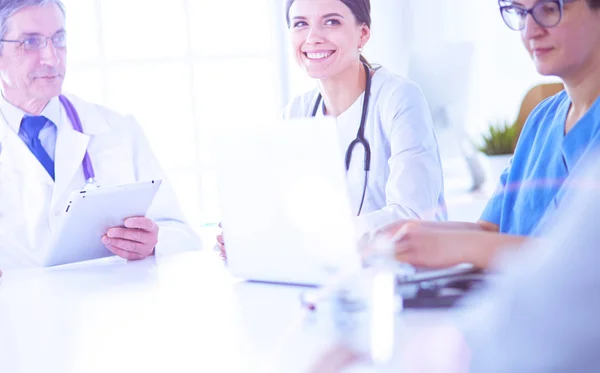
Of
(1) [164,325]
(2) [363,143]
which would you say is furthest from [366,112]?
(1) [164,325]

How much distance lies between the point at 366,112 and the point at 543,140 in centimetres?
82

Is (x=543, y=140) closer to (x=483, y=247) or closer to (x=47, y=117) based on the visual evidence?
(x=483, y=247)

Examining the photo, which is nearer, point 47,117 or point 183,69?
point 47,117

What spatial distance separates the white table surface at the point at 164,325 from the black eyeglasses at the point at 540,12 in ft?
1.77

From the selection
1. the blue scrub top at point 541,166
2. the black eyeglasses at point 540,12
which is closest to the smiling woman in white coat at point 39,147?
the blue scrub top at point 541,166

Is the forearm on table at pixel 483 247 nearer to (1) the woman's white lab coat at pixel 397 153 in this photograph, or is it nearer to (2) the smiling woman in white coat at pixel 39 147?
(1) the woman's white lab coat at pixel 397 153

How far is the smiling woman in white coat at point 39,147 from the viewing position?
2385mm

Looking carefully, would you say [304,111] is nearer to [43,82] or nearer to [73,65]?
[43,82]

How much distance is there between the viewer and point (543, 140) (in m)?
1.51

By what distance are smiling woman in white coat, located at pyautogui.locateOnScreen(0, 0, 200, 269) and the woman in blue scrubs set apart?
1.13 meters

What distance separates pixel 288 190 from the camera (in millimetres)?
1341

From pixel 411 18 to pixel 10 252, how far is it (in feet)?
9.08

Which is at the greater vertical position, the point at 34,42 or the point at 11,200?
the point at 34,42

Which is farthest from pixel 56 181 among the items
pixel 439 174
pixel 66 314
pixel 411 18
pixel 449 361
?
pixel 411 18
